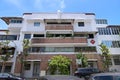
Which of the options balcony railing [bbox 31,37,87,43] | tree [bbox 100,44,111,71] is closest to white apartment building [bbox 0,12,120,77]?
balcony railing [bbox 31,37,87,43]

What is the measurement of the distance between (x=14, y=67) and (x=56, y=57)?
7.38m

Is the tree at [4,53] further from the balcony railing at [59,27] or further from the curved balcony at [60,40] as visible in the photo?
the balcony railing at [59,27]

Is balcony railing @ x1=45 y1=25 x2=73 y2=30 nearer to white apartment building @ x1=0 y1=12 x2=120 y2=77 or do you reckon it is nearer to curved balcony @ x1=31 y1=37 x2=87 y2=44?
white apartment building @ x1=0 y1=12 x2=120 y2=77

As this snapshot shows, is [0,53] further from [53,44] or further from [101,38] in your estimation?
[101,38]

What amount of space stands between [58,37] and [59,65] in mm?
6175

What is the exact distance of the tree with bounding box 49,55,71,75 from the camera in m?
25.3

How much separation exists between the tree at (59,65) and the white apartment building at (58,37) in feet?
4.87

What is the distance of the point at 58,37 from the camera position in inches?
1171

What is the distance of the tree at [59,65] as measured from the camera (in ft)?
83.0

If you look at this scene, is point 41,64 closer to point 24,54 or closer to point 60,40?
point 24,54

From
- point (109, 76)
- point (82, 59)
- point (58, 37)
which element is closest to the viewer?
point (109, 76)

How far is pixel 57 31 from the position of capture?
3086 cm

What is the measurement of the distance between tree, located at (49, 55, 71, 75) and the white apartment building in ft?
4.87

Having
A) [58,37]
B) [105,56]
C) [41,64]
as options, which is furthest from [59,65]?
[105,56]
